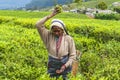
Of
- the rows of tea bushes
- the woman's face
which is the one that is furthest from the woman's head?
the rows of tea bushes

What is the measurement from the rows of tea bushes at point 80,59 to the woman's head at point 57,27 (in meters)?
0.99

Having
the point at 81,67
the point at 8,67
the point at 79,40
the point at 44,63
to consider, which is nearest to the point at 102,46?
the point at 79,40

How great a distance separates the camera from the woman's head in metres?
7.60

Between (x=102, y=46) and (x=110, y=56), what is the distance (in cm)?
125

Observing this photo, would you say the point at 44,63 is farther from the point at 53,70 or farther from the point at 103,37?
the point at 103,37

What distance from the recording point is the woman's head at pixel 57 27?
7598 mm

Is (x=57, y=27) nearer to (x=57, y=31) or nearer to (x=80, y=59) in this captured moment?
(x=57, y=31)

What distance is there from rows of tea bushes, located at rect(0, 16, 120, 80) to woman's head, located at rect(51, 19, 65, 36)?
99 centimetres

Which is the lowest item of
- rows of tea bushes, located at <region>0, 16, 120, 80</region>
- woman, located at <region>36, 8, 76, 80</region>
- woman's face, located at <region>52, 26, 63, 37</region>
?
rows of tea bushes, located at <region>0, 16, 120, 80</region>

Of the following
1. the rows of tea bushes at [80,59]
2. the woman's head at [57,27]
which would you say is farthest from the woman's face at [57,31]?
the rows of tea bushes at [80,59]

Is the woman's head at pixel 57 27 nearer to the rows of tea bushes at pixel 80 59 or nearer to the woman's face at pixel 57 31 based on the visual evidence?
the woman's face at pixel 57 31

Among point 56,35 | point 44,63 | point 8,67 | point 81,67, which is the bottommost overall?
point 81,67

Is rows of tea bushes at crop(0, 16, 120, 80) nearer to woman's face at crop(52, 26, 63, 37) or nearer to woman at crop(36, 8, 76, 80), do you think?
woman at crop(36, 8, 76, 80)

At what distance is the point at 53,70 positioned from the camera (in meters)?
7.89
